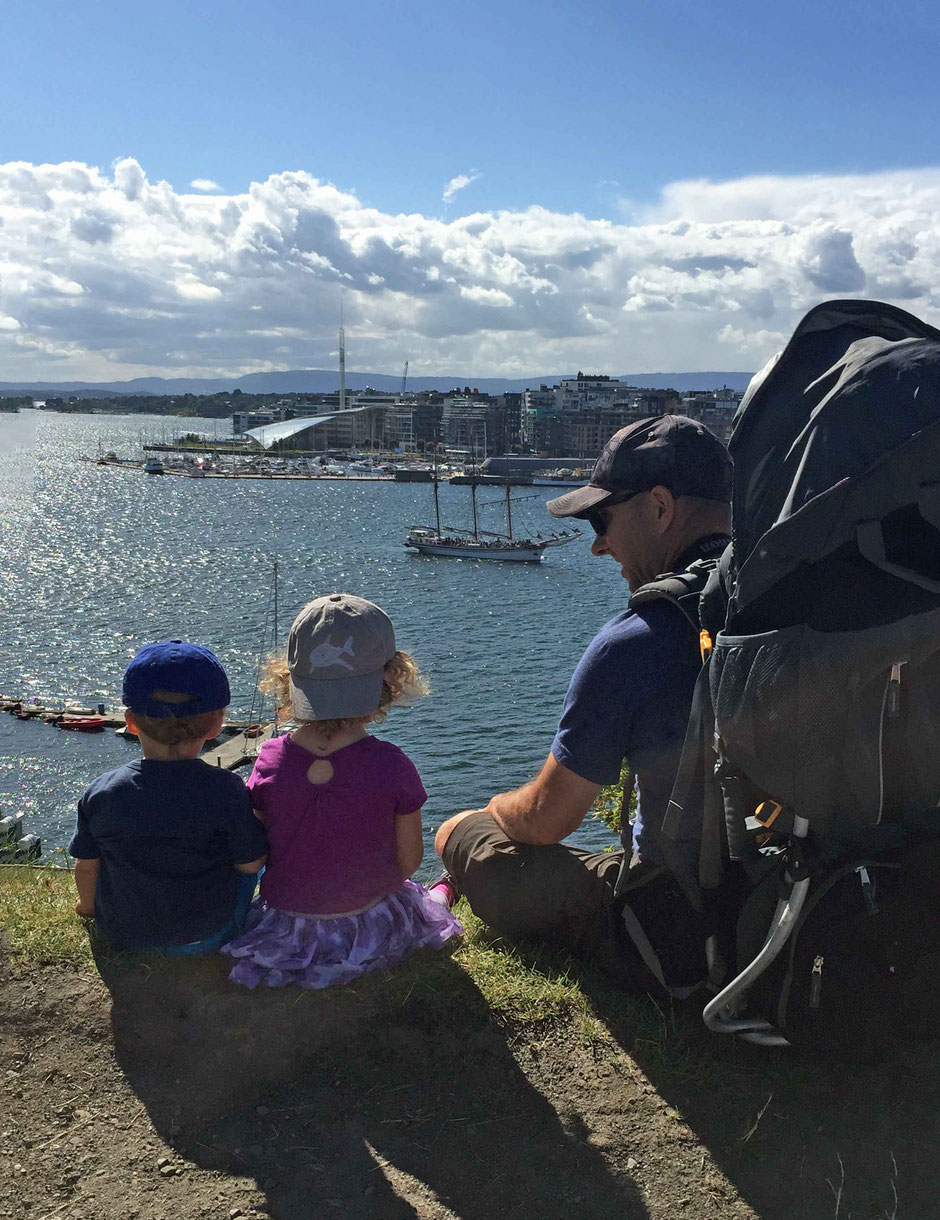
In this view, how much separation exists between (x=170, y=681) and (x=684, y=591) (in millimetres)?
1458

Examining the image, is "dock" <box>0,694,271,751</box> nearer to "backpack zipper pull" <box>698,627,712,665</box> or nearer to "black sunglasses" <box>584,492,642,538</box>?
"black sunglasses" <box>584,492,642,538</box>

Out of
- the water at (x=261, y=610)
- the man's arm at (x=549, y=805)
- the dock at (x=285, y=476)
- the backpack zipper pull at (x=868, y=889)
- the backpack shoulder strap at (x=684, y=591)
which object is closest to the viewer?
the backpack zipper pull at (x=868, y=889)

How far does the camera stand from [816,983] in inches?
89.6

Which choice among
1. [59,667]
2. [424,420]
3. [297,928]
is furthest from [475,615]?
[424,420]

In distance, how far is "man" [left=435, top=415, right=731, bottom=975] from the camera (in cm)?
255

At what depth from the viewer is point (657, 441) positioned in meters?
2.77

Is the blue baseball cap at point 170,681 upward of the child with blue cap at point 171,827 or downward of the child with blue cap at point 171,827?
upward

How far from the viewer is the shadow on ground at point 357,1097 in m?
2.26

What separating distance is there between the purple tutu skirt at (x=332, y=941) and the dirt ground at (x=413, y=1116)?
67 mm

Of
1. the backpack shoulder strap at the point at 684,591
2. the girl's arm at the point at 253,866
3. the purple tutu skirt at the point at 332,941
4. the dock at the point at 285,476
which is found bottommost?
the dock at the point at 285,476

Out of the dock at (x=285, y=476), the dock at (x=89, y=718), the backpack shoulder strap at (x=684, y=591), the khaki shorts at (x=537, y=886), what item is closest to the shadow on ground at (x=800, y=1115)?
the khaki shorts at (x=537, y=886)

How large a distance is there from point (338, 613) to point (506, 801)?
2.47 feet

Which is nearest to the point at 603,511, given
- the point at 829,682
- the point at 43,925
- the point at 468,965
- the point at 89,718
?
the point at 829,682

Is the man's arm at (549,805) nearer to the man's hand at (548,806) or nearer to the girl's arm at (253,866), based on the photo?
the man's hand at (548,806)
